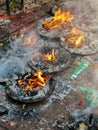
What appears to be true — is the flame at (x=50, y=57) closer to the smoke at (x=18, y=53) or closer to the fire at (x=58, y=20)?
the smoke at (x=18, y=53)

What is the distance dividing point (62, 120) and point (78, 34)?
416cm

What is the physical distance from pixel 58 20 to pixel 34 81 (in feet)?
12.5

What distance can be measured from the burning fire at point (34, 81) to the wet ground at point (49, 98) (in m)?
0.50

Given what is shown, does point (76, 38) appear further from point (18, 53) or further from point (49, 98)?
point (49, 98)

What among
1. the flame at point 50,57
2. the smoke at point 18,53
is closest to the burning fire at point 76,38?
the flame at point 50,57

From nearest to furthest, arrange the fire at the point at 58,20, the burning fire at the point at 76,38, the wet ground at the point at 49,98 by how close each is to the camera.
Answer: the wet ground at the point at 49,98 < the burning fire at the point at 76,38 < the fire at the point at 58,20

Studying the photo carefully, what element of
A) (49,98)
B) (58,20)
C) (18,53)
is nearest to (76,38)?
(58,20)

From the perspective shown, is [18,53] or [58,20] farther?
[58,20]

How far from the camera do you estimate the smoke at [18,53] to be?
9.27 m

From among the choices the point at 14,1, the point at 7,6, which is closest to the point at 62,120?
the point at 7,6

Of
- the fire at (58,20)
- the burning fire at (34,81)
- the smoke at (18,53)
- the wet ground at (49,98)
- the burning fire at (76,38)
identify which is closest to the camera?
the wet ground at (49,98)

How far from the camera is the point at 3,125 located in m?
7.50

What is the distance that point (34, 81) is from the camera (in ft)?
27.4

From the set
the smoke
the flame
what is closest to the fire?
the smoke
